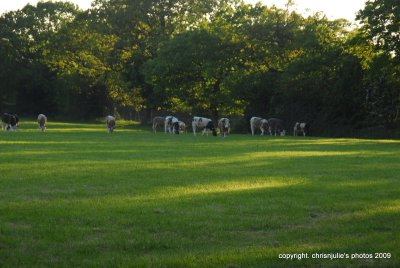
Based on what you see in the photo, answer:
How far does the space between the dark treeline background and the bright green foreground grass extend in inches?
916

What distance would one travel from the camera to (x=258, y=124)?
5300cm

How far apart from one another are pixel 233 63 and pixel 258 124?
6.72 meters

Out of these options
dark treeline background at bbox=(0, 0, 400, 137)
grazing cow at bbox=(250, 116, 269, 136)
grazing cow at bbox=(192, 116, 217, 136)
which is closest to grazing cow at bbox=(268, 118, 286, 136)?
grazing cow at bbox=(250, 116, 269, 136)

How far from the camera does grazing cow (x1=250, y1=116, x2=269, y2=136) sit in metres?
51.6

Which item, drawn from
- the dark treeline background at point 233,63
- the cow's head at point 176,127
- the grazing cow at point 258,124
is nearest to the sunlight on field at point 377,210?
the dark treeline background at point 233,63

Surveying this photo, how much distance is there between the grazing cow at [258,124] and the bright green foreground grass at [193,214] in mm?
32569

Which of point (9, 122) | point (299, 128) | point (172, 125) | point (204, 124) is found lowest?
point (299, 128)

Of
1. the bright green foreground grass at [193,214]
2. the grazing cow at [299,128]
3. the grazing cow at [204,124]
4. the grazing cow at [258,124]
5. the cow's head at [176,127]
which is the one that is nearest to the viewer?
the bright green foreground grass at [193,214]

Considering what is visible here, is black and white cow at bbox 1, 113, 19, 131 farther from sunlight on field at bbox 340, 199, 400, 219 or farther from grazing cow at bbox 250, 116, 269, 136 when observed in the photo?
sunlight on field at bbox 340, 199, 400, 219

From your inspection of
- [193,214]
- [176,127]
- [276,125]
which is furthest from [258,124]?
[193,214]

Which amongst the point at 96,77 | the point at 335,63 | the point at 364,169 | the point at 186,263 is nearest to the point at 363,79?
the point at 335,63

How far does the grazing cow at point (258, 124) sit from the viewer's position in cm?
5162

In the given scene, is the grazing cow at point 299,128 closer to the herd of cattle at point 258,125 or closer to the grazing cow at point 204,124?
the herd of cattle at point 258,125

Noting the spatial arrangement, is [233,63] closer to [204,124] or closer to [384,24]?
[204,124]
